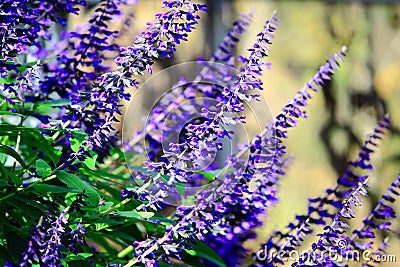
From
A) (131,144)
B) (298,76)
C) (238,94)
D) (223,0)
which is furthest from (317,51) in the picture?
(238,94)

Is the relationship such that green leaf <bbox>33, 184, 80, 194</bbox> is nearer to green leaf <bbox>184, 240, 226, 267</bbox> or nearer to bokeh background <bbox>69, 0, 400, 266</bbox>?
green leaf <bbox>184, 240, 226, 267</bbox>

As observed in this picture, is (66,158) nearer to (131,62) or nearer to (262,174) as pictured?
(131,62)

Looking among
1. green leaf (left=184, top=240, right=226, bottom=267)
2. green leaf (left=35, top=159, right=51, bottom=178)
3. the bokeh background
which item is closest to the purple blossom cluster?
green leaf (left=35, top=159, right=51, bottom=178)

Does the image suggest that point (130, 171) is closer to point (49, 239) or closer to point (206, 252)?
point (206, 252)

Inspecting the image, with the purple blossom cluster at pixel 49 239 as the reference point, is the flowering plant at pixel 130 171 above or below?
above

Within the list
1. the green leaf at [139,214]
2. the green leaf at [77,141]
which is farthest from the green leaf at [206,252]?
the green leaf at [77,141]

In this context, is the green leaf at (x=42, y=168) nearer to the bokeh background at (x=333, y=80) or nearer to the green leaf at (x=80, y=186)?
the green leaf at (x=80, y=186)
